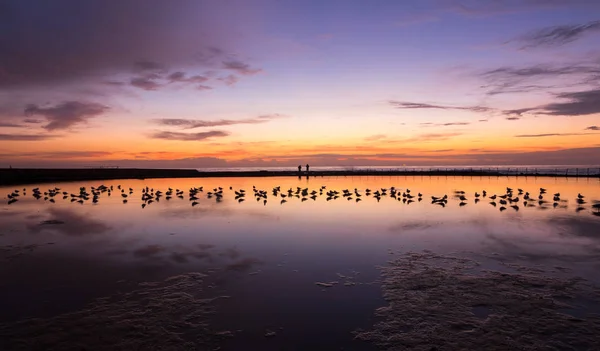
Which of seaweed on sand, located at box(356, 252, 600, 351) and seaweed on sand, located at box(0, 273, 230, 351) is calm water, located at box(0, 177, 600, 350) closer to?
seaweed on sand, located at box(0, 273, 230, 351)

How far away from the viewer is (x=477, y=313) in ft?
28.4

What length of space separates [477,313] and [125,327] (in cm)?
801

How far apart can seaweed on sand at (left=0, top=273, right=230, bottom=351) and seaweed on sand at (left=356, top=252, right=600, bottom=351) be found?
3662 mm

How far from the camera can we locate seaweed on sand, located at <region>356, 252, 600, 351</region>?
7.28m

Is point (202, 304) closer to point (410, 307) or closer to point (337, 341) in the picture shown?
point (337, 341)

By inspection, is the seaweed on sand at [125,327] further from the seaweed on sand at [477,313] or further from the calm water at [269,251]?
the seaweed on sand at [477,313]

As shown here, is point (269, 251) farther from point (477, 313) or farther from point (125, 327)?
point (477, 313)

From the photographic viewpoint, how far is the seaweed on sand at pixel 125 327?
718 centimetres

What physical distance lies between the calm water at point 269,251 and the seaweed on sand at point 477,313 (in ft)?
2.31

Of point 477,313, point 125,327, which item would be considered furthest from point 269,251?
point 477,313

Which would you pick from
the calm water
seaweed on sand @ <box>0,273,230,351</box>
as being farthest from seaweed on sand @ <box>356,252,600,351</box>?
seaweed on sand @ <box>0,273,230,351</box>

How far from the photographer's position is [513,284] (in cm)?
1062

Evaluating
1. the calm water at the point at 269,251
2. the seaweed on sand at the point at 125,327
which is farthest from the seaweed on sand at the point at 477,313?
the seaweed on sand at the point at 125,327

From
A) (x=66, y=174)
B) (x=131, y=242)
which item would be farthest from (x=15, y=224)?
(x=66, y=174)
